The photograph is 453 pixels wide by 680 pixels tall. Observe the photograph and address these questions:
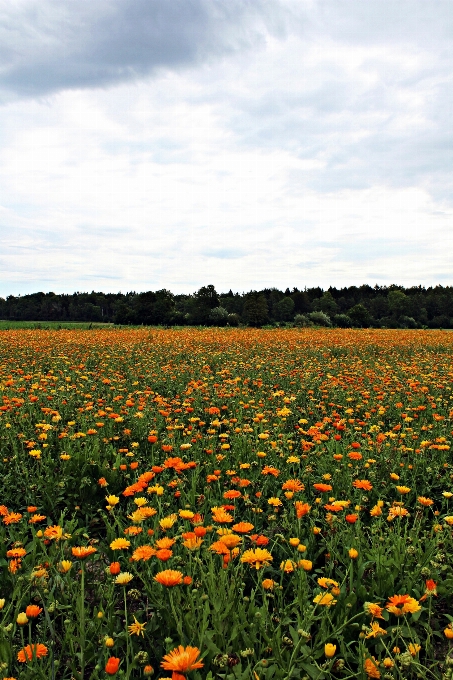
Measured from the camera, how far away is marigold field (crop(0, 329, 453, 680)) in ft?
5.21

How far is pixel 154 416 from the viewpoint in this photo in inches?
179

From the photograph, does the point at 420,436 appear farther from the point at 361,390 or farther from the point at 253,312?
the point at 253,312

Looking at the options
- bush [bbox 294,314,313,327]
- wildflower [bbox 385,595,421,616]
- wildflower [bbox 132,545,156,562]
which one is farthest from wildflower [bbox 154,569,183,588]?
bush [bbox 294,314,313,327]

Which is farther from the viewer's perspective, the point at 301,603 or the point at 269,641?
the point at 301,603

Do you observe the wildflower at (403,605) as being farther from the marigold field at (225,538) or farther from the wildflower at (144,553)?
the wildflower at (144,553)

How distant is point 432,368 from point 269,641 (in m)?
7.59

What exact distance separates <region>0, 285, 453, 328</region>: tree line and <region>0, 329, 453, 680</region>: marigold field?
28025 mm

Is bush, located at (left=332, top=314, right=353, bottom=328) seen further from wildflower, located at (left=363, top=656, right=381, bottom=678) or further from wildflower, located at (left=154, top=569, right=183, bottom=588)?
wildflower, located at (left=154, top=569, right=183, bottom=588)

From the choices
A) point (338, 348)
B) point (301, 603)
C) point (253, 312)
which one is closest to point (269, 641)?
point (301, 603)

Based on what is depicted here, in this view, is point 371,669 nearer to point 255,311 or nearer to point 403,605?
point 403,605

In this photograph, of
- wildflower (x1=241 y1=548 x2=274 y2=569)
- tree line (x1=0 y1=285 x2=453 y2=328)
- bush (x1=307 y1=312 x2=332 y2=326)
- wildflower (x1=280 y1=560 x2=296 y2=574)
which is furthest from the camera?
tree line (x1=0 y1=285 x2=453 y2=328)

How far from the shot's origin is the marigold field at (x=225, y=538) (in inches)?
62.6

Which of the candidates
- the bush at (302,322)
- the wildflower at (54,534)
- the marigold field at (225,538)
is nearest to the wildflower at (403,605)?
the marigold field at (225,538)

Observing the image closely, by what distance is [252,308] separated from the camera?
147 feet
